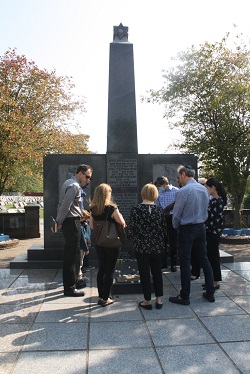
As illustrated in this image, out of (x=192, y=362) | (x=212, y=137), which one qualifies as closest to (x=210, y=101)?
(x=212, y=137)

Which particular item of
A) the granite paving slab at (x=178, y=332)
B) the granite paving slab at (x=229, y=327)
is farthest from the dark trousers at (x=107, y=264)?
the granite paving slab at (x=229, y=327)

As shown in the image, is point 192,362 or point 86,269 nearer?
point 192,362

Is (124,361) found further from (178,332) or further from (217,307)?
(217,307)

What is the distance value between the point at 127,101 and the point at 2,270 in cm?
432

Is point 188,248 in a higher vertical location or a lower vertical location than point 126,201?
lower

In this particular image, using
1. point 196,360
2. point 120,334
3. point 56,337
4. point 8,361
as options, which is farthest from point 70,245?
point 196,360

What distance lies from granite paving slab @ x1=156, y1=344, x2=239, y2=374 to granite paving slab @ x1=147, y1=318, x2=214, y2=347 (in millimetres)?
134

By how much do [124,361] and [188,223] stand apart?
2094 mm

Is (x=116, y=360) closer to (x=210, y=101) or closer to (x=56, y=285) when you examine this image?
(x=56, y=285)

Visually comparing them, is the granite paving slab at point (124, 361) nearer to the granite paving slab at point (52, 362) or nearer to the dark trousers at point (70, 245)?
the granite paving slab at point (52, 362)

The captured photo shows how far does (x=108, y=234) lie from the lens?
4.79 meters

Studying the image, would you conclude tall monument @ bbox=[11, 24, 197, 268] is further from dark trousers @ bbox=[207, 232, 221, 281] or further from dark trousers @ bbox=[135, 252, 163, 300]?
dark trousers @ bbox=[135, 252, 163, 300]

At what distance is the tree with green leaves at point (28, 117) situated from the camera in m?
11.6

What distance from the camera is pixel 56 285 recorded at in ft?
19.8
